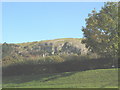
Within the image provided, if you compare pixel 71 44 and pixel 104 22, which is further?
pixel 71 44

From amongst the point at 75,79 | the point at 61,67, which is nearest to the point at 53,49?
the point at 61,67

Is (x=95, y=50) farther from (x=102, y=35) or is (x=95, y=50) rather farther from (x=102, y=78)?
(x=102, y=78)

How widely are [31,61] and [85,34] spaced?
345 inches

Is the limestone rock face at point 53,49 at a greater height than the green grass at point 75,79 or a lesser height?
greater

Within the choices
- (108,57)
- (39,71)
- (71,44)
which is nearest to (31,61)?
(39,71)

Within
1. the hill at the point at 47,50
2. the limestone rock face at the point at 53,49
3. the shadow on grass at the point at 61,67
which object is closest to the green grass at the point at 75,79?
the shadow on grass at the point at 61,67

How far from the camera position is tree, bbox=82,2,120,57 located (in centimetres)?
2805

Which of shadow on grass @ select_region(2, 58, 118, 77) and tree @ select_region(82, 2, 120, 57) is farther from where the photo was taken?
shadow on grass @ select_region(2, 58, 118, 77)

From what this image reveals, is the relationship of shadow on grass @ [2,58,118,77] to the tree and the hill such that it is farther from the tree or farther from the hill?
the hill

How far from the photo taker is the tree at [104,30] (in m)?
28.1

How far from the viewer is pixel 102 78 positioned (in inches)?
898

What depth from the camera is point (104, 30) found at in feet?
93.8

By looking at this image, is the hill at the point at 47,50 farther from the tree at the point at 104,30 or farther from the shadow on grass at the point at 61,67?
the tree at the point at 104,30

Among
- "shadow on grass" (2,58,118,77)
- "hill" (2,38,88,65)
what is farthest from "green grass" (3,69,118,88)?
"hill" (2,38,88,65)
